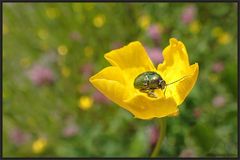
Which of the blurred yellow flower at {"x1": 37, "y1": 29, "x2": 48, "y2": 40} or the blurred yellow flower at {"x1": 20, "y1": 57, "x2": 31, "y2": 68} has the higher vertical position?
the blurred yellow flower at {"x1": 37, "y1": 29, "x2": 48, "y2": 40}

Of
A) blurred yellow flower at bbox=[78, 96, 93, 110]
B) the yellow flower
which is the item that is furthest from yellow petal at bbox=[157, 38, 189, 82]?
blurred yellow flower at bbox=[78, 96, 93, 110]

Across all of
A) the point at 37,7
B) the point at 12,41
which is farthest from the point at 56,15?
the point at 12,41

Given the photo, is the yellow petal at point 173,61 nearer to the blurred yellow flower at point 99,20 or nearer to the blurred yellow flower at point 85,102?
the blurred yellow flower at point 85,102

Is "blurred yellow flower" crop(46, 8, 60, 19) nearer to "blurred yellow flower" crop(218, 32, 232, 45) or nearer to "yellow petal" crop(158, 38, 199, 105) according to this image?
"blurred yellow flower" crop(218, 32, 232, 45)

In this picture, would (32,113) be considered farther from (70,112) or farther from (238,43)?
(238,43)

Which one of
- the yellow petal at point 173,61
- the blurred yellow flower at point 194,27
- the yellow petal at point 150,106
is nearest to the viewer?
the yellow petal at point 150,106

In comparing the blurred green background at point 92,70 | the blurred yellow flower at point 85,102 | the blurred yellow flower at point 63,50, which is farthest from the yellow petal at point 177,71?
the blurred yellow flower at point 63,50
